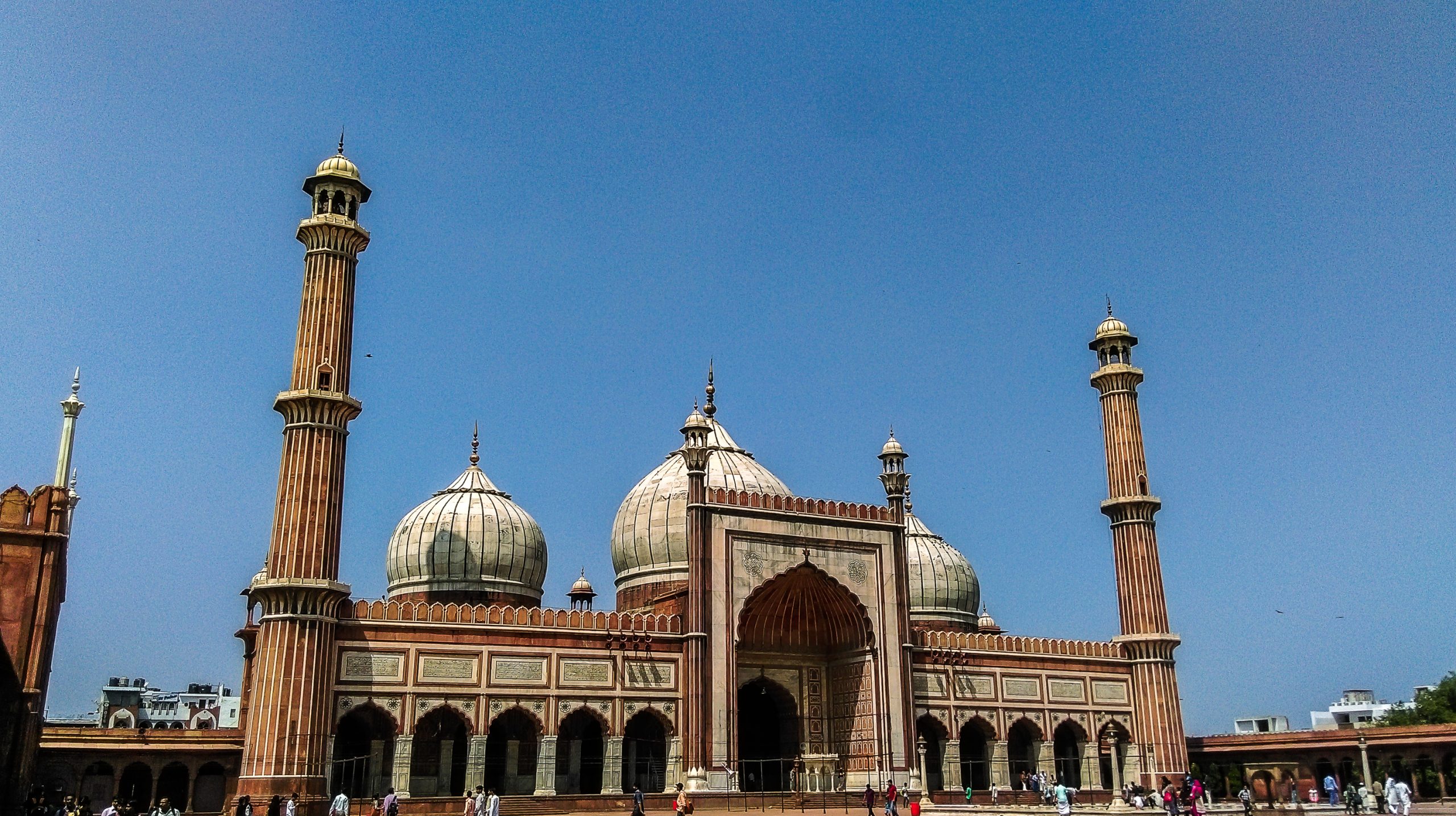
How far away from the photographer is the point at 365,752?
25.0 metres

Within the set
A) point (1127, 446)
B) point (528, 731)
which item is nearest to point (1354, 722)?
point (1127, 446)

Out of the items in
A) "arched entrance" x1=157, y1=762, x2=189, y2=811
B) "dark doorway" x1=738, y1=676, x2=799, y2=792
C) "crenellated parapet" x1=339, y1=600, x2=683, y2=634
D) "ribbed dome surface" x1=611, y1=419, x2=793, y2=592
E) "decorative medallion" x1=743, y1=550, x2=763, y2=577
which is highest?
"ribbed dome surface" x1=611, y1=419, x2=793, y2=592

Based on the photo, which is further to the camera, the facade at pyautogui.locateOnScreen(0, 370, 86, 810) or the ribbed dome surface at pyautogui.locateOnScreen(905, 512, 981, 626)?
the ribbed dome surface at pyautogui.locateOnScreen(905, 512, 981, 626)

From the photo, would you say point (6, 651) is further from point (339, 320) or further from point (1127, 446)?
point (1127, 446)

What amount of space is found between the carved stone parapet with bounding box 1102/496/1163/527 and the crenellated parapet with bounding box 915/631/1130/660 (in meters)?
3.36

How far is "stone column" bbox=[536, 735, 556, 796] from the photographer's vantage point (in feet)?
79.7

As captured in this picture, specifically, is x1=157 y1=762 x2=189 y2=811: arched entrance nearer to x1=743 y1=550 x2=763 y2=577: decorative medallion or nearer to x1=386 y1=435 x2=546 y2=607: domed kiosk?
x1=386 y1=435 x2=546 y2=607: domed kiosk

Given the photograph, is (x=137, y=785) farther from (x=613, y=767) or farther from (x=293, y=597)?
(x=613, y=767)

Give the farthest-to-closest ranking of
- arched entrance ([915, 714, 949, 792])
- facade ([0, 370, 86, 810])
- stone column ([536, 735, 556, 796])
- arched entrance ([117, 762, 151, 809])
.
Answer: arched entrance ([915, 714, 949, 792]) → arched entrance ([117, 762, 151, 809]) → stone column ([536, 735, 556, 796]) → facade ([0, 370, 86, 810])

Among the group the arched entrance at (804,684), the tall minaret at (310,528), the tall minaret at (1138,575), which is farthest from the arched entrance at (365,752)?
the tall minaret at (1138,575)

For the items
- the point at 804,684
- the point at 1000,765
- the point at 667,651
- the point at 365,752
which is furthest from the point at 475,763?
the point at 1000,765

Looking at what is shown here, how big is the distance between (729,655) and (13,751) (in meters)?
13.6

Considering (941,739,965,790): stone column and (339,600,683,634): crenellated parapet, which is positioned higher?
(339,600,683,634): crenellated parapet

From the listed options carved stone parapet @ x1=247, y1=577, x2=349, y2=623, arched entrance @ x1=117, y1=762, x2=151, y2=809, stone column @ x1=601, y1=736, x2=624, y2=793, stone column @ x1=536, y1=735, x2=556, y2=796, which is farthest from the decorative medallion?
arched entrance @ x1=117, y1=762, x2=151, y2=809
